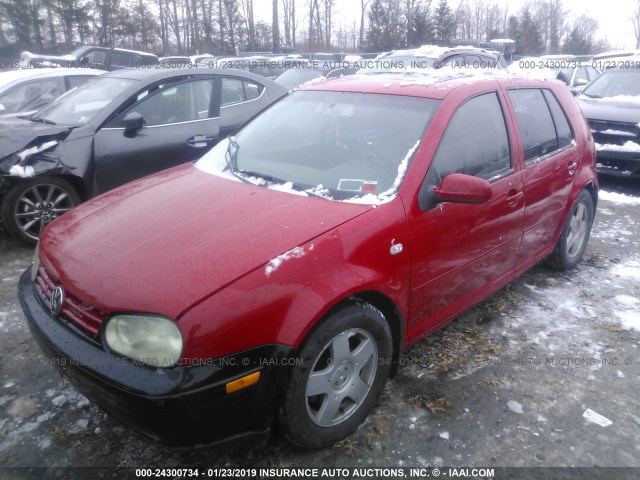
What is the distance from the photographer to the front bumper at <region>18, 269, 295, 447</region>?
188 centimetres

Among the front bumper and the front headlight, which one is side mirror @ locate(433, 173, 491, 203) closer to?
the front bumper

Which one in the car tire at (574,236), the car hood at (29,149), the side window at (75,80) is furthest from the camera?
the side window at (75,80)

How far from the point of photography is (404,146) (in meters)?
2.76

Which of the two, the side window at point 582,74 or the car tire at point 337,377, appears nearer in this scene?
the car tire at point 337,377

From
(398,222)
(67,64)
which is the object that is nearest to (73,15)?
(67,64)

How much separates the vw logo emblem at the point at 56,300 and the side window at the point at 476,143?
1.88 meters

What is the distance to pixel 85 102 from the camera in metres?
5.26

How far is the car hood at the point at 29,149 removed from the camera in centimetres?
441

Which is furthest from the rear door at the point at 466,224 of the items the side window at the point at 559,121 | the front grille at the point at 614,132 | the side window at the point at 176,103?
the front grille at the point at 614,132

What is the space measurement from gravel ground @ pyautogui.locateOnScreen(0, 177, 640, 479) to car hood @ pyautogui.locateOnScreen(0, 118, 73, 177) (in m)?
1.28

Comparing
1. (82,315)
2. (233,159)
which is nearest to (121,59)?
(233,159)

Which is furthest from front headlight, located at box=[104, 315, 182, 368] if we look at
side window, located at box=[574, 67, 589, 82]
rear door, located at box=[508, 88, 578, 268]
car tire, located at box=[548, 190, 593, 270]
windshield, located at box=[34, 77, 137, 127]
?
side window, located at box=[574, 67, 589, 82]

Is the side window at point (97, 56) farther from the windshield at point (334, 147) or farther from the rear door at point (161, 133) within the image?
the windshield at point (334, 147)

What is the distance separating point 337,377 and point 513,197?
1688 millimetres
